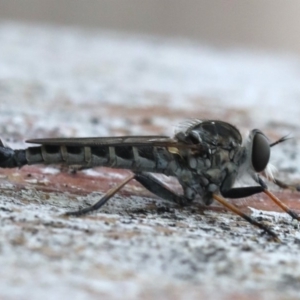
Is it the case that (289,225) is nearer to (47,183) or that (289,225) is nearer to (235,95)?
(47,183)

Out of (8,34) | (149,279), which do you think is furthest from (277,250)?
(8,34)

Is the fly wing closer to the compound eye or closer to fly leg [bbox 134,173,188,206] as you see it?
fly leg [bbox 134,173,188,206]

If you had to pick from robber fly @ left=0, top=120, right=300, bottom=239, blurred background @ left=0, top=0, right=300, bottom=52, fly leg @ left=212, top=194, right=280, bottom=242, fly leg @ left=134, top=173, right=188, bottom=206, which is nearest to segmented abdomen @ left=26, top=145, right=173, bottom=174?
robber fly @ left=0, top=120, right=300, bottom=239

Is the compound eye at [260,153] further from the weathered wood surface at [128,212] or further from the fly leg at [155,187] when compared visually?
the fly leg at [155,187]

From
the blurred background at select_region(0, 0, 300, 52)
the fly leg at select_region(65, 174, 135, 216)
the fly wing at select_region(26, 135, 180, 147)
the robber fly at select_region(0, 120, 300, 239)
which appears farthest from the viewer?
the blurred background at select_region(0, 0, 300, 52)

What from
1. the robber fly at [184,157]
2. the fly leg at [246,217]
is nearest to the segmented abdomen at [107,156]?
the robber fly at [184,157]

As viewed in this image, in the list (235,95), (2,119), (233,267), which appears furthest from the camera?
(235,95)

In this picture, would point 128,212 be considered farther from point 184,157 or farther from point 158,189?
point 184,157
